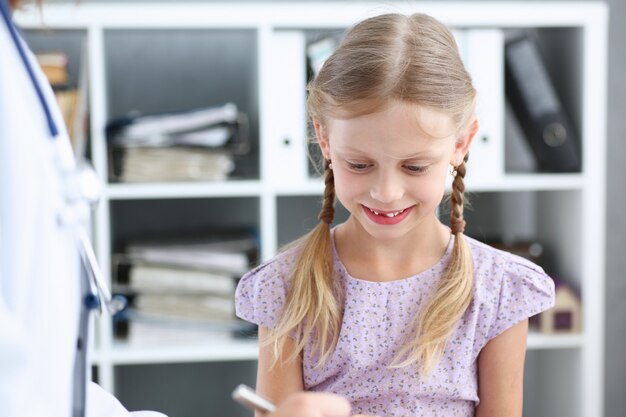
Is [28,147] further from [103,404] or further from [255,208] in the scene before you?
[255,208]

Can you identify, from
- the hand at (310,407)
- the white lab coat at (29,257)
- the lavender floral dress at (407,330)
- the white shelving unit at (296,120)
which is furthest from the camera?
the white shelving unit at (296,120)

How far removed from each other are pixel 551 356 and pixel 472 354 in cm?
123

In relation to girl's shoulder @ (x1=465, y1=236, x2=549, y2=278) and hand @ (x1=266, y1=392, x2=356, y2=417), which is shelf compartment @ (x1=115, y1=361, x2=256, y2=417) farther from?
hand @ (x1=266, y1=392, x2=356, y2=417)

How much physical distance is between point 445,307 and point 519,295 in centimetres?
11

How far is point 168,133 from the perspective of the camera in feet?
6.19

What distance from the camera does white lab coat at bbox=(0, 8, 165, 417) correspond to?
23.1 inches

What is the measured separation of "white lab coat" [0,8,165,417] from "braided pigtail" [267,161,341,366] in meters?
0.44

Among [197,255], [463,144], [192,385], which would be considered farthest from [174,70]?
[463,144]

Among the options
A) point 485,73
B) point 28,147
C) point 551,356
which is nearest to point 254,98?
point 485,73

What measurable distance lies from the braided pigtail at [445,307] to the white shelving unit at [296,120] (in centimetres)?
88

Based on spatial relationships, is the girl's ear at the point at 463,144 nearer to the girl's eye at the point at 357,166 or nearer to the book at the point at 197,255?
the girl's eye at the point at 357,166

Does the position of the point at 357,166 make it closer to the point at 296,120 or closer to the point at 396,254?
the point at 396,254

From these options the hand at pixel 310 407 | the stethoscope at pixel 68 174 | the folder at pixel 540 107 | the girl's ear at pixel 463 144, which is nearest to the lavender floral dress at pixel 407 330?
the girl's ear at pixel 463 144

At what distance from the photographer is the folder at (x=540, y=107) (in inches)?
76.6
